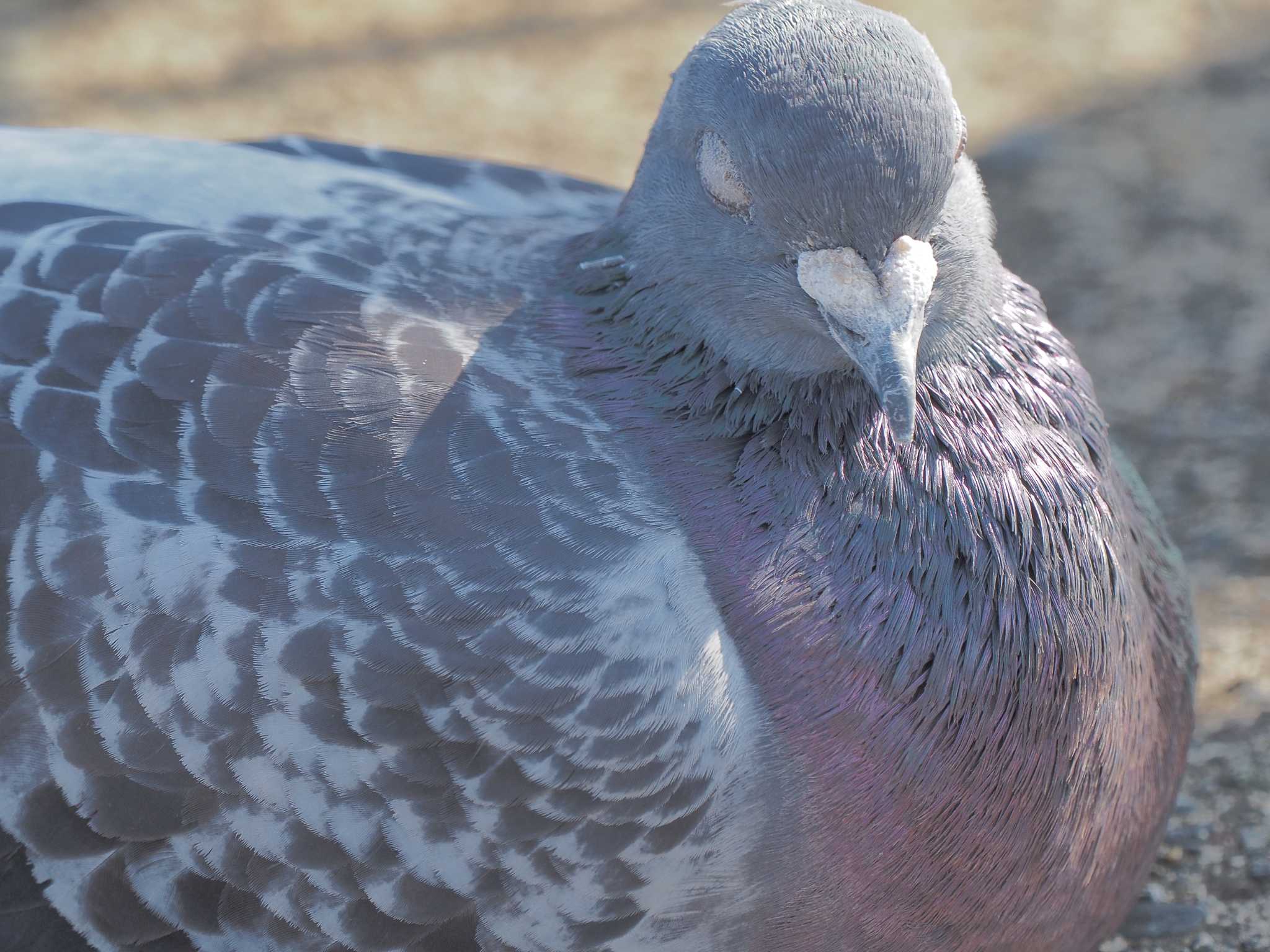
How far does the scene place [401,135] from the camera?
746 cm

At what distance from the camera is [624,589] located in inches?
118

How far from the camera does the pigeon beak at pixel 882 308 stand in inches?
109

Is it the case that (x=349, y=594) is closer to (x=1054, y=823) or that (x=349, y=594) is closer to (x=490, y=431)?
(x=490, y=431)

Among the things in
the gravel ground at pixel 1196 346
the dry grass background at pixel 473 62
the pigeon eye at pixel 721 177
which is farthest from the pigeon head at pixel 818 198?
the dry grass background at pixel 473 62

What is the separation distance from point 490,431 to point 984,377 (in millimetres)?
1069

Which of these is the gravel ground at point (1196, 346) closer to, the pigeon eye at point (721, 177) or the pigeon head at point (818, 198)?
the pigeon head at point (818, 198)

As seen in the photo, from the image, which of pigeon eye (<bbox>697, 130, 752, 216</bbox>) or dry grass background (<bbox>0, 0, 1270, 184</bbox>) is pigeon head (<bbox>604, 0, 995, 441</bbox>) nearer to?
pigeon eye (<bbox>697, 130, 752, 216</bbox>)

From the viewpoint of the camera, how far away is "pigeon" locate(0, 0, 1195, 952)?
9.71 feet

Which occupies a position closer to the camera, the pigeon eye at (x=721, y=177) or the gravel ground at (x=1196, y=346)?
the pigeon eye at (x=721, y=177)

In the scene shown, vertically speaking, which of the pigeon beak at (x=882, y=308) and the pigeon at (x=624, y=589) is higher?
the pigeon beak at (x=882, y=308)

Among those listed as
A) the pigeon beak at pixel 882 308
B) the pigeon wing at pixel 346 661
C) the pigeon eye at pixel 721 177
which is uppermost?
the pigeon eye at pixel 721 177

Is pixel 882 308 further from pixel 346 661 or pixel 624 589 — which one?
pixel 346 661

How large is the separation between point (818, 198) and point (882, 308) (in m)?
0.25

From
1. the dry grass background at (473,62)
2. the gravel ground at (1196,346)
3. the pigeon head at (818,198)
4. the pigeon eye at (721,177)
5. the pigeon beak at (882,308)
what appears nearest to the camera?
the pigeon beak at (882,308)
